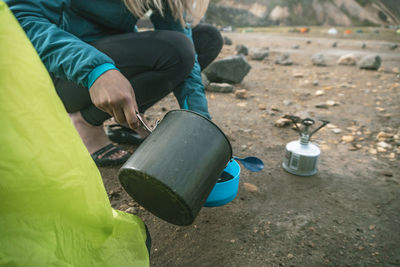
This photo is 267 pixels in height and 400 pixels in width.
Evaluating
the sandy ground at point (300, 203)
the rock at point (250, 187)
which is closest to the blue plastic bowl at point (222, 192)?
the sandy ground at point (300, 203)

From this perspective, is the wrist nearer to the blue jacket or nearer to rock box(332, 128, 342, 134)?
the blue jacket

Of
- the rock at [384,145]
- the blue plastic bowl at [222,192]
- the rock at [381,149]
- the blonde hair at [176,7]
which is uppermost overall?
the blonde hair at [176,7]

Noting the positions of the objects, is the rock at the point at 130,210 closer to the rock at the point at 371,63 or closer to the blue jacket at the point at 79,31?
the blue jacket at the point at 79,31

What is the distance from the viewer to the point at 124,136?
4.65 feet

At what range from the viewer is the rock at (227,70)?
243 centimetres

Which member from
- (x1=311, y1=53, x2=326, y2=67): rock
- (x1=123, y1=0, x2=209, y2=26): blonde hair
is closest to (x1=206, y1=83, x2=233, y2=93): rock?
(x1=123, y1=0, x2=209, y2=26): blonde hair

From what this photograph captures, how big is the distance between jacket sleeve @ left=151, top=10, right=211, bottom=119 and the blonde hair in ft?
0.19

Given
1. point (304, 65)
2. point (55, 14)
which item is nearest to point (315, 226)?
point (55, 14)

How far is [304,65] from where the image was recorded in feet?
11.6

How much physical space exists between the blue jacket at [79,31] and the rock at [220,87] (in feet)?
3.43

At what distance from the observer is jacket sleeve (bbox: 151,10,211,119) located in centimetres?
110

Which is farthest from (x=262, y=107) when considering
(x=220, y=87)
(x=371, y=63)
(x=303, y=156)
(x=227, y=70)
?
(x=371, y=63)

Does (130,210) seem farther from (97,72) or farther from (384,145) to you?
(384,145)

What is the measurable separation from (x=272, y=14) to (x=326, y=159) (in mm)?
14809
